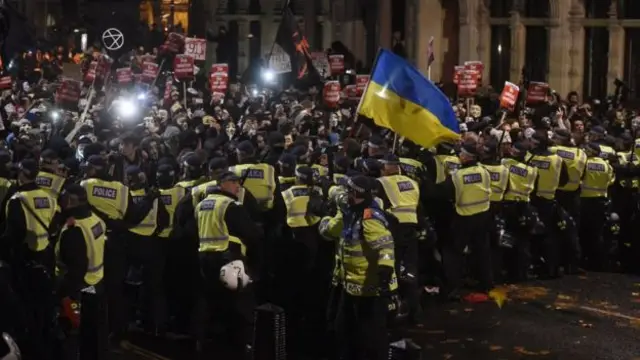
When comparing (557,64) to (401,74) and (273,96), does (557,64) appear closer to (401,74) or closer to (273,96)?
(273,96)

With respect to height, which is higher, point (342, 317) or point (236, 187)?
point (236, 187)

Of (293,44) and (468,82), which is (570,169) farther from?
(293,44)

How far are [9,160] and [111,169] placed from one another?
136 centimetres

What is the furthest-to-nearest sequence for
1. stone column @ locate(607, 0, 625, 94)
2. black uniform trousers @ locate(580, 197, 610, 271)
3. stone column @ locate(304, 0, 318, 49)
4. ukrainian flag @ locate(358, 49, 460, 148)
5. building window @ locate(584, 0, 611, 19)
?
stone column @ locate(304, 0, 318, 49) → building window @ locate(584, 0, 611, 19) → stone column @ locate(607, 0, 625, 94) → black uniform trousers @ locate(580, 197, 610, 271) → ukrainian flag @ locate(358, 49, 460, 148)

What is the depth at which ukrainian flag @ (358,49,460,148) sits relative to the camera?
42.1 feet

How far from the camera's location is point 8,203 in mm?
10758

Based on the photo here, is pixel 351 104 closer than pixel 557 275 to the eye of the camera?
No

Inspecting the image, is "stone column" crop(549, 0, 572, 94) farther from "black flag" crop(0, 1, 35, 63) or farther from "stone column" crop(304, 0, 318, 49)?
"stone column" crop(304, 0, 318, 49)

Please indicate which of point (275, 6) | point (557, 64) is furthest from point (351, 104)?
point (275, 6)

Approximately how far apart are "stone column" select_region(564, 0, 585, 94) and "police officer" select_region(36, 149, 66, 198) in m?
17.4

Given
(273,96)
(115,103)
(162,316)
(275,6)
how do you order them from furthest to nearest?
(275,6) → (273,96) → (115,103) → (162,316)

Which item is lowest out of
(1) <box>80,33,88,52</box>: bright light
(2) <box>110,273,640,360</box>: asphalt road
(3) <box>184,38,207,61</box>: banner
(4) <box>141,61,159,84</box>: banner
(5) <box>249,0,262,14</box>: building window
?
(2) <box>110,273,640,360</box>: asphalt road

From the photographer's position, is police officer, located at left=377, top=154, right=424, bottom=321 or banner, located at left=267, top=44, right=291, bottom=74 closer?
police officer, located at left=377, top=154, right=424, bottom=321

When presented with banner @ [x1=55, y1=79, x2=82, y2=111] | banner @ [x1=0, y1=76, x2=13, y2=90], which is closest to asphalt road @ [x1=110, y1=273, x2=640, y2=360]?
banner @ [x1=55, y1=79, x2=82, y2=111]
